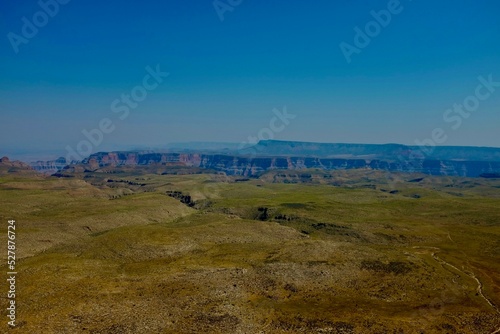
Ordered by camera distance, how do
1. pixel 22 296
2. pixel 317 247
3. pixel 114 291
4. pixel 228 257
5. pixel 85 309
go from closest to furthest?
pixel 85 309 → pixel 22 296 → pixel 114 291 → pixel 228 257 → pixel 317 247

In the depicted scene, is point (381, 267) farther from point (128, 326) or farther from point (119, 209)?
point (119, 209)

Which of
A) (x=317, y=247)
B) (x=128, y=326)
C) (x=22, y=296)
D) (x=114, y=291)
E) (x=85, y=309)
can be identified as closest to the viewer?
(x=128, y=326)

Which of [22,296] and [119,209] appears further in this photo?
[119,209]

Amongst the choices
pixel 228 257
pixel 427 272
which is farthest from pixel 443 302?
pixel 228 257

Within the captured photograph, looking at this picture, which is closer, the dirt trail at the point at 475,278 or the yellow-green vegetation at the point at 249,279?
the yellow-green vegetation at the point at 249,279

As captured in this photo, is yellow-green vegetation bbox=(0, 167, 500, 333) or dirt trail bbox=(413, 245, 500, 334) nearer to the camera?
yellow-green vegetation bbox=(0, 167, 500, 333)

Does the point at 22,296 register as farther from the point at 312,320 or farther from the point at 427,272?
the point at 427,272

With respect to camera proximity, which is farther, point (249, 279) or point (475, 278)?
point (475, 278)

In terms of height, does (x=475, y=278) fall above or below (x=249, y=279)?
below

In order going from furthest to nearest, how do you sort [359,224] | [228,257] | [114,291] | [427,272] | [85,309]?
1. [359,224]
2. [228,257]
3. [427,272]
4. [114,291]
5. [85,309]

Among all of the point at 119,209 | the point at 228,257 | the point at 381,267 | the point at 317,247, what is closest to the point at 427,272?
the point at 381,267
